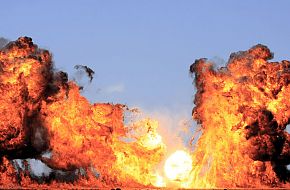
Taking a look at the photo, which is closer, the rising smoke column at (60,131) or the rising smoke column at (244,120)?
the rising smoke column at (60,131)

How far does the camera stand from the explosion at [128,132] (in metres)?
54.7

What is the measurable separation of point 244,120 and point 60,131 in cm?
1674

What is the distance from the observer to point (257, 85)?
59.4 metres

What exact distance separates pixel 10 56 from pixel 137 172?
1575 centimetres

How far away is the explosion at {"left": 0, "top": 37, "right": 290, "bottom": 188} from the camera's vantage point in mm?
54688

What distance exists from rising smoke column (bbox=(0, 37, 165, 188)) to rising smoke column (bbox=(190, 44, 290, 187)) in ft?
17.3

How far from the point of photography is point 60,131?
185 ft

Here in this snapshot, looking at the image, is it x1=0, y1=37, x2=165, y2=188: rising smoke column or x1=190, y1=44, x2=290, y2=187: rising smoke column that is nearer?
x1=0, y1=37, x2=165, y2=188: rising smoke column

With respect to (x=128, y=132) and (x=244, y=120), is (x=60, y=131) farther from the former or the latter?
(x=244, y=120)

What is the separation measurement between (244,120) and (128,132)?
11.1m

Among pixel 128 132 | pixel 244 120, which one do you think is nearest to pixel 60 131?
pixel 128 132

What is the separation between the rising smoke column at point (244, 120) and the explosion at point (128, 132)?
0.09m

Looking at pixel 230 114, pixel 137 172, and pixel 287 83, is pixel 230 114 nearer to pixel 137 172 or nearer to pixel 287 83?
pixel 287 83

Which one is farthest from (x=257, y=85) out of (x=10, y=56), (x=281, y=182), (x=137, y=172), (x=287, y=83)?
(x=10, y=56)
